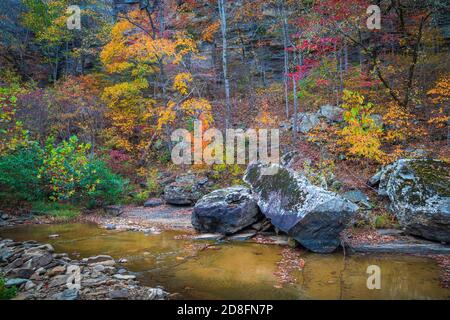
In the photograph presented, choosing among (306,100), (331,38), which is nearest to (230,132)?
(306,100)

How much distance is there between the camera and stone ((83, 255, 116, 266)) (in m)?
7.28

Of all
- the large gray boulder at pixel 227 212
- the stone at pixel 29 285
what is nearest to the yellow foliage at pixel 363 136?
the large gray boulder at pixel 227 212

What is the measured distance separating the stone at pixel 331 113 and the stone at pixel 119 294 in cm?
1294

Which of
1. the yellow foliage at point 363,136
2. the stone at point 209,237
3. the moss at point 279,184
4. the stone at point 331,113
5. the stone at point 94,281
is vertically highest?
the stone at point 331,113

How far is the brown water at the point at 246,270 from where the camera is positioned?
19.4 feet

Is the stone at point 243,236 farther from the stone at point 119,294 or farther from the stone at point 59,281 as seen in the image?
the stone at point 59,281

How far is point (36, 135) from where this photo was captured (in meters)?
16.2

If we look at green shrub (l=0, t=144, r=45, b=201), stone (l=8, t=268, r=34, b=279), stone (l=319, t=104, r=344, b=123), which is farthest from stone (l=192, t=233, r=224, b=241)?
stone (l=319, t=104, r=344, b=123)

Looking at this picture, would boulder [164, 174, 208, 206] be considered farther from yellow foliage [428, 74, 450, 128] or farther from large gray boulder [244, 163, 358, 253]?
yellow foliage [428, 74, 450, 128]

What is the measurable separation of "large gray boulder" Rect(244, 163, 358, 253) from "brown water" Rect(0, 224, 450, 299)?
47 cm

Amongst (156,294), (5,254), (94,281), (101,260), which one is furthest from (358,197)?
(5,254)

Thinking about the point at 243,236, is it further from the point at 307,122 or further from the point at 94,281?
the point at 307,122

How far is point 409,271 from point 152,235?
7.11 metres
